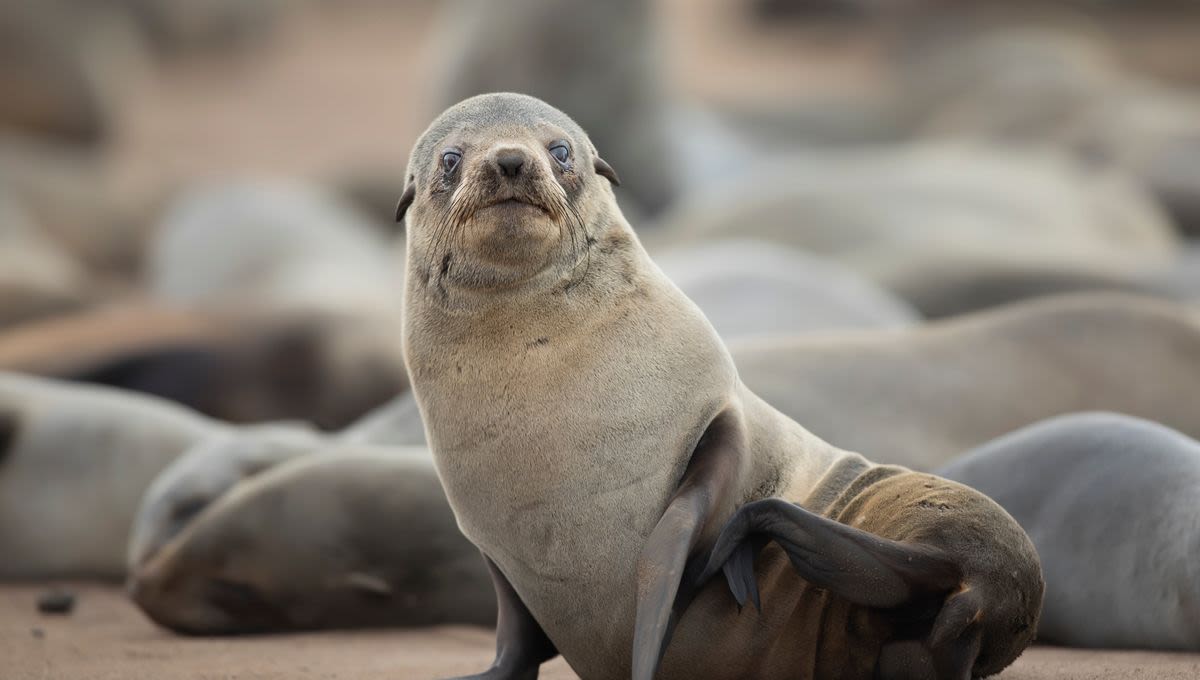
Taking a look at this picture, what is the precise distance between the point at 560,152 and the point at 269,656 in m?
1.57

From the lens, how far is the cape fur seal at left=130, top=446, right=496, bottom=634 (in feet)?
17.4

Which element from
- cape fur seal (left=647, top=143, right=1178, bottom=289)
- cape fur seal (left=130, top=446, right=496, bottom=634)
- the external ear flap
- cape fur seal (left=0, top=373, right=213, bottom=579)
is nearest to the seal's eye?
the external ear flap

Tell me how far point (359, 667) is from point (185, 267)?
7.80 meters

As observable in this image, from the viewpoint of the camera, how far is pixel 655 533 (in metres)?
3.79

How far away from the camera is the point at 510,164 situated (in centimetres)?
389

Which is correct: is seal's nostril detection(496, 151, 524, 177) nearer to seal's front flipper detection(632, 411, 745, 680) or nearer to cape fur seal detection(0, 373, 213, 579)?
seal's front flipper detection(632, 411, 745, 680)

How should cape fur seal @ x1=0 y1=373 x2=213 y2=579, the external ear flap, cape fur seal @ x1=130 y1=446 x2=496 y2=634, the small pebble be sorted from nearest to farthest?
the external ear flap, cape fur seal @ x1=130 y1=446 x2=496 y2=634, the small pebble, cape fur seal @ x1=0 y1=373 x2=213 y2=579

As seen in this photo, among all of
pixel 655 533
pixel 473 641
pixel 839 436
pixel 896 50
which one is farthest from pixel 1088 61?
pixel 655 533

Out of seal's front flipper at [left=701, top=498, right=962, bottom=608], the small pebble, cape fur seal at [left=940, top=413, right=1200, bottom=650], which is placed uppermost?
seal's front flipper at [left=701, top=498, right=962, bottom=608]

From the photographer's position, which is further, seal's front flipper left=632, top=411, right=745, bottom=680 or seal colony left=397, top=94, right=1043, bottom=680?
seal colony left=397, top=94, right=1043, bottom=680

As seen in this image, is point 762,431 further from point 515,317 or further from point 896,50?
point 896,50

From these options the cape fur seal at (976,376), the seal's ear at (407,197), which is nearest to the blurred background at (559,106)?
the cape fur seal at (976,376)

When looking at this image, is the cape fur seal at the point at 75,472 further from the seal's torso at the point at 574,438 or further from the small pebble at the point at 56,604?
the seal's torso at the point at 574,438

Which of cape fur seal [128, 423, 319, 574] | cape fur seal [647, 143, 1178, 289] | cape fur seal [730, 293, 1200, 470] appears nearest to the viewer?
cape fur seal [128, 423, 319, 574]
